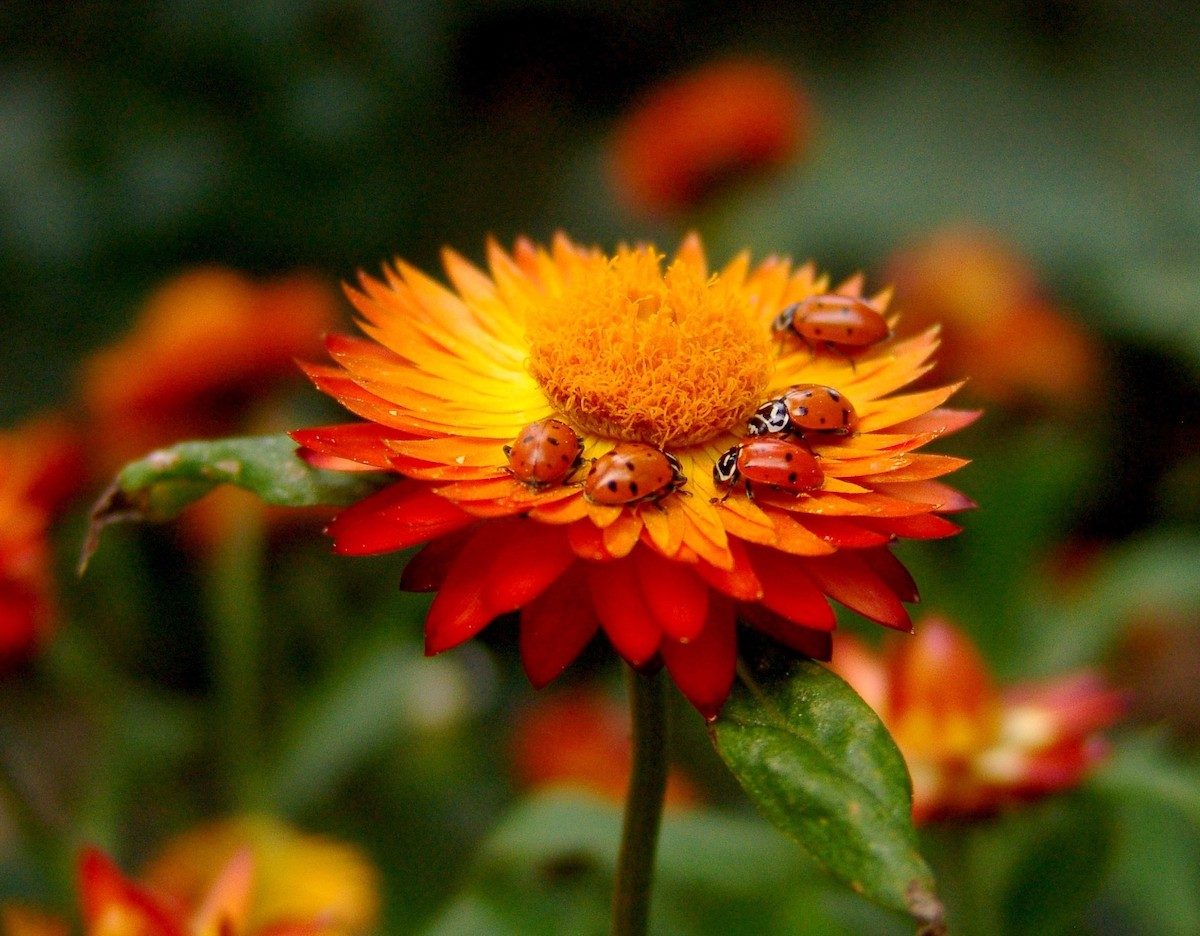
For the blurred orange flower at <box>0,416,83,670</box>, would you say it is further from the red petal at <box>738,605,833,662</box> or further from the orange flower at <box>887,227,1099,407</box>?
the orange flower at <box>887,227,1099,407</box>

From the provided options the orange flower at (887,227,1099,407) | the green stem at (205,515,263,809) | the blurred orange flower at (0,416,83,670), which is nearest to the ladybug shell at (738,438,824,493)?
the blurred orange flower at (0,416,83,670)

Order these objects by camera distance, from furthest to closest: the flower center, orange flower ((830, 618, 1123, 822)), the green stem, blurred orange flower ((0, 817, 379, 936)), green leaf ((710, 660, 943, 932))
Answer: the green stem
blurred orange flower ((0, 817, 379, 936))
orange flower ((830, 618, 1123, 822))
the flower center
green leaf ((710, 660, 943, 932))

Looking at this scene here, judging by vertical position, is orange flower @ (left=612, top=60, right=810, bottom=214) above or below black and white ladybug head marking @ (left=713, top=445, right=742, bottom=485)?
above

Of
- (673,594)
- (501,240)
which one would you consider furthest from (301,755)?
(501,240)

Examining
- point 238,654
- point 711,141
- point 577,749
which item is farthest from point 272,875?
point 711,141

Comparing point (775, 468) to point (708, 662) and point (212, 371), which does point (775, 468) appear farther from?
point (212, 371)

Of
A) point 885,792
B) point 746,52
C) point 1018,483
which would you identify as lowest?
point 885,792

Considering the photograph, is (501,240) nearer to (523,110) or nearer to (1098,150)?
(523,110)
